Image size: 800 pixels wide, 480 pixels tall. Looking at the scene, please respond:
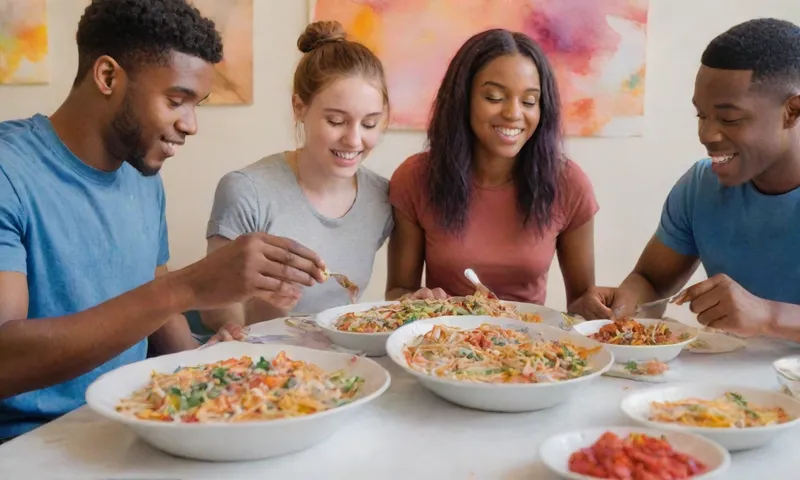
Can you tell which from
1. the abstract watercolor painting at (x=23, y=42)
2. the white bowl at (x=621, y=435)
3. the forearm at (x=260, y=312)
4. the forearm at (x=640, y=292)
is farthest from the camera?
the abstract watercolor painting at (x=23, y=42)

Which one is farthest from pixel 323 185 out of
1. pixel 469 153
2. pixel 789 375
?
pixel 789 375

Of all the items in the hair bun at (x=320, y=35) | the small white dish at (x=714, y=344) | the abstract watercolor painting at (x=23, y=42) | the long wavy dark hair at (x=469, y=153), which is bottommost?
the small white dish at (x=714, y=344)

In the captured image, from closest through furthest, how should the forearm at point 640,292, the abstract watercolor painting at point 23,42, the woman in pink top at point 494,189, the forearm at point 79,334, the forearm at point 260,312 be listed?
the forearm at point 79,334
the forearm at point 640,292
the forearm at point 260,312
the woman in pink top at point 494,189
the abstract watercolor painting at point 23,42

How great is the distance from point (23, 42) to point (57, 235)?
2619 mm

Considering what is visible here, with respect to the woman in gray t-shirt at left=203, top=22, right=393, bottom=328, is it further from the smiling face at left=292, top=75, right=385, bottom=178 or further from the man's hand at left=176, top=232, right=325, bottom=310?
the man's hand at left=176, top=232, right=325, bottom=310

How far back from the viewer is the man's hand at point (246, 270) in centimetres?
118

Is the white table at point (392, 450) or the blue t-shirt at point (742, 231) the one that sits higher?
the blue t-shirt at point (742, 231)

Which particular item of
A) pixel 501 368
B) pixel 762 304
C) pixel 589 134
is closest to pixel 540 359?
pixel 501 368

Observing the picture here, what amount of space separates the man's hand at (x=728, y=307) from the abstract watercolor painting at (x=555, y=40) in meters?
1.78

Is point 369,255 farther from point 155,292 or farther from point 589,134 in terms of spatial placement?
point 589,134

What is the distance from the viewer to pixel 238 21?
3.30 m

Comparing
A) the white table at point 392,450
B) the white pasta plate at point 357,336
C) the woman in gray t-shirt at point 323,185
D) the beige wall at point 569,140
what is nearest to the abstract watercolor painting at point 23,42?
the beige wall at point 569,140

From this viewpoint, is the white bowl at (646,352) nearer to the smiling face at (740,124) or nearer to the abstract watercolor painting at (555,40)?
the smiling face at (740,124)

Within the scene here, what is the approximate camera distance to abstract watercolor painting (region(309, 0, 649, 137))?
305cm
